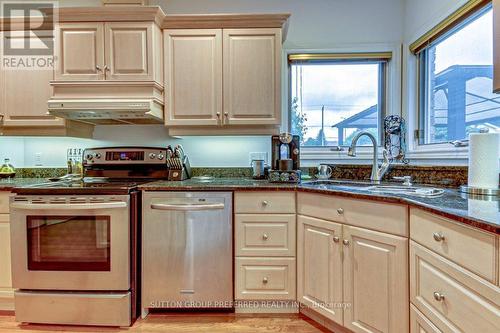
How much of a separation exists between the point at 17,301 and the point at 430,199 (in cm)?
244

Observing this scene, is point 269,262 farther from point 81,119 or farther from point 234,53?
point 81,119

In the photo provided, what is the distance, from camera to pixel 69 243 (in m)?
1.87

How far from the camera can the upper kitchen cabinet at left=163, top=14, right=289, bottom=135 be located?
88.7 inches

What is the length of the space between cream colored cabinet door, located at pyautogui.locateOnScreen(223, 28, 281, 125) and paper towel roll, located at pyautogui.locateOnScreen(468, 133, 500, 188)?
1226mm

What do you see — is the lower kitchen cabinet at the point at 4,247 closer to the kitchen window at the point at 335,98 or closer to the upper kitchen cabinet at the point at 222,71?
the upper kitchen cabinet at the point at 222,71

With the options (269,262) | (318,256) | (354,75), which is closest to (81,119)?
(269,262)

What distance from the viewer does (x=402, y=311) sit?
138 cm

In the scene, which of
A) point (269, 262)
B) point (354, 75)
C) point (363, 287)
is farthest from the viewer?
point (354, 75)

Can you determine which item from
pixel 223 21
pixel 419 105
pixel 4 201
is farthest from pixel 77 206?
pixel 419 105

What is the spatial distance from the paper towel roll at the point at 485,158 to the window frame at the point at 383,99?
1042 millimetres

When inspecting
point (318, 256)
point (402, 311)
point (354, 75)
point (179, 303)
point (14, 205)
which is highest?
point (354, 75)

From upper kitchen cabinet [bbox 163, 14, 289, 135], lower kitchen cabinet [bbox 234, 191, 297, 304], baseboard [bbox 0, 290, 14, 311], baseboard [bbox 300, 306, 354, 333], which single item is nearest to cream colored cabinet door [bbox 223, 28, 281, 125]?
upper kitchen cabinet [bbox 163, 14, 289, 135]

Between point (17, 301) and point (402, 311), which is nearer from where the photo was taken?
point (402, 311)

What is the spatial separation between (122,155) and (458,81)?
250cm
